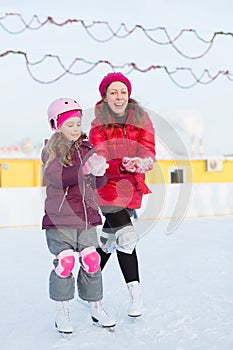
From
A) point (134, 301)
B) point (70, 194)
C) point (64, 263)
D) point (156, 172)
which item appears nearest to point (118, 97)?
point (70, 194)

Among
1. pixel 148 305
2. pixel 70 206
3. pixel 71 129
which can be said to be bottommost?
pixel 148 305

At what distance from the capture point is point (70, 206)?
1.74 meters

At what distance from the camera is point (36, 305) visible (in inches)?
86.0

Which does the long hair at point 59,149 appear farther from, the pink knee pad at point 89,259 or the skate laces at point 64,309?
the skate laces at point 64,309

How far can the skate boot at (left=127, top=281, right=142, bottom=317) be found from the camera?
192cm

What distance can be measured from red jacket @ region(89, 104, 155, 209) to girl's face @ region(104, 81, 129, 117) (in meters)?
0.04

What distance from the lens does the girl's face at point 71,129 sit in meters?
1.80

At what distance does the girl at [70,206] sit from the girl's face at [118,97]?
18 cm

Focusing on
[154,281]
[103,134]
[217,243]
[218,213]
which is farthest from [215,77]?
[103,134]

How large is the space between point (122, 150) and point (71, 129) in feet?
0.80

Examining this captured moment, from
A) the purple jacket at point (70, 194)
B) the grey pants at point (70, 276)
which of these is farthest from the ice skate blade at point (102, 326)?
the purple jacket at point (70, 194)

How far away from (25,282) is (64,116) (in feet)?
4.14

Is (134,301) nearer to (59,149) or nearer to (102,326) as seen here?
(102,326)

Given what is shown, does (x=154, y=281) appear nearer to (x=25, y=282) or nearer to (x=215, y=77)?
(x=25, y=282)
